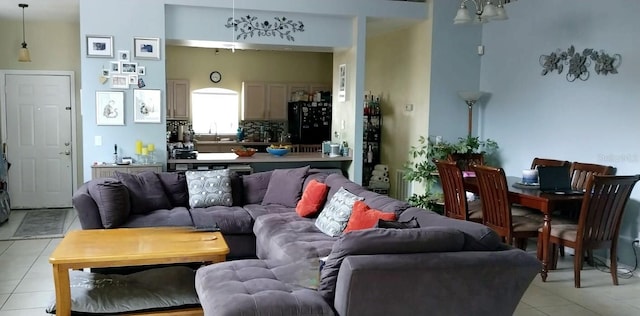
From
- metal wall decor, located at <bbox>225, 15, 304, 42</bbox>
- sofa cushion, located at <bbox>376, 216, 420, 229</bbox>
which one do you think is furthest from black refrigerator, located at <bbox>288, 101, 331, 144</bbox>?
sofa cushion, located at <bbox>376, 216, 420, 229</bbox>

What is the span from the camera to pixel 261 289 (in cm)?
288

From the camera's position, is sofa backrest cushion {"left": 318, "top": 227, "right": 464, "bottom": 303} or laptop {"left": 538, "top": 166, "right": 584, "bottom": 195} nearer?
sofa backrest cushion {"left": 318, "top": 227, "right": 464, "bottom": 303}

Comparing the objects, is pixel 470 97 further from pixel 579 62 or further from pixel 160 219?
pixel 160 219

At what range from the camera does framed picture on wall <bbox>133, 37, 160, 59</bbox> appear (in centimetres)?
630

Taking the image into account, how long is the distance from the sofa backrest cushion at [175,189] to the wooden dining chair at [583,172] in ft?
12.4

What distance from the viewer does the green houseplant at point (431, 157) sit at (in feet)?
22.3

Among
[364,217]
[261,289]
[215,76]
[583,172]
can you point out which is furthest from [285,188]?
[215,76]

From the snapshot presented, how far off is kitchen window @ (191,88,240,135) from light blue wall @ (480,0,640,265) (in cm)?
511

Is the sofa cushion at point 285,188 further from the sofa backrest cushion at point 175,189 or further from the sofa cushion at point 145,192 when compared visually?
the sofa cushion at point 145,192

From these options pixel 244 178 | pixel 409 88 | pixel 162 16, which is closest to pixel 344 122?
pixel 409 88

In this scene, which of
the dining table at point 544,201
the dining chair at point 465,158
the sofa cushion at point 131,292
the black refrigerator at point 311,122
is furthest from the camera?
the black refrigerator at point 311,122

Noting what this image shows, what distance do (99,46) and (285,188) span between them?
8.89 feet

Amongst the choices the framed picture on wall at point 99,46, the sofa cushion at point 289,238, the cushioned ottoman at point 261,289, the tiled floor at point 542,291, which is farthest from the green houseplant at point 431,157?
the framed picture on wall at point 99,46

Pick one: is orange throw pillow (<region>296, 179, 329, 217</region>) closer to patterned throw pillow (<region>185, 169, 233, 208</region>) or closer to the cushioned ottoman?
patterned throw pillow (<region>185, 169, 233, 208</region>)
